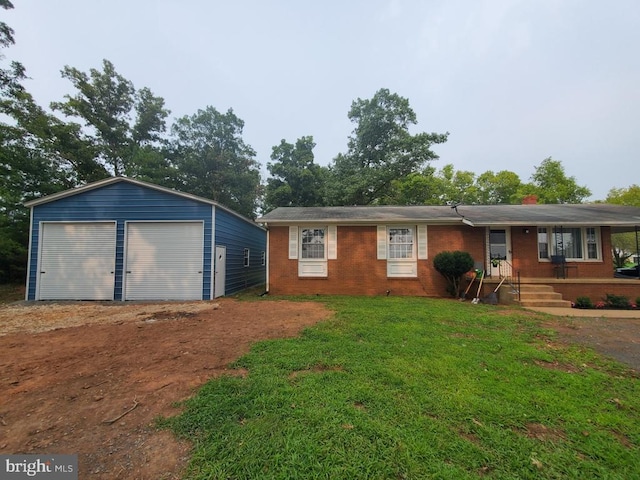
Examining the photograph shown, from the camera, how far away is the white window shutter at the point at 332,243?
1077 cm

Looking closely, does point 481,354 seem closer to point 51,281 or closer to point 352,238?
point 352,238

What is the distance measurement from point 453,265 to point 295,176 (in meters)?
16.0

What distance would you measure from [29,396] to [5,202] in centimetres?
1622

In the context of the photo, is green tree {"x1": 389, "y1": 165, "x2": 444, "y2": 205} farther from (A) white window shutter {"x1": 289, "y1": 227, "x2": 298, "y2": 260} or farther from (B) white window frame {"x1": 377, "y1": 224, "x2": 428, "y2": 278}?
(A) white window shutter {"x1": 289, "y1": 227, "x2": 298, "y2": 260}

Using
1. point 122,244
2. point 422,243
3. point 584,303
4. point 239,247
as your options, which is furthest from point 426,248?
point 122,244

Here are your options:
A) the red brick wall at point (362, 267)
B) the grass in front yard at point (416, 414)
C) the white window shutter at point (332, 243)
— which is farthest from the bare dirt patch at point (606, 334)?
the white window shutter at point (332, 243)

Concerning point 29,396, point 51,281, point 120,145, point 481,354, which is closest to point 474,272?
point 481,354

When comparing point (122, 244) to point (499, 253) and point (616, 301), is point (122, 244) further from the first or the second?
point (616, 301)

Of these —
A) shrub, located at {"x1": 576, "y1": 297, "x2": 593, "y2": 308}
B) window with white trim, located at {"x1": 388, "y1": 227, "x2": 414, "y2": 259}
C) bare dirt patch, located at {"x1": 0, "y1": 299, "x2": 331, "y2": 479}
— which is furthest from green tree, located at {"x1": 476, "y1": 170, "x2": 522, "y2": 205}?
bare dirt patch, located at {"x1": 0, "y1": 299, "x2": 331, "y2": 479}

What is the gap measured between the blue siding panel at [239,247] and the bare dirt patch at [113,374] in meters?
4.16

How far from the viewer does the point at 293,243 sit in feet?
35.7

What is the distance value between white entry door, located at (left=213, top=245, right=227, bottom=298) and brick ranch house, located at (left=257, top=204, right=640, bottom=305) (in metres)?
1.91

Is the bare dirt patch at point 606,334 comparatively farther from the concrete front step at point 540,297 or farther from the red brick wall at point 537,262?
the red brick wall at point 537,262

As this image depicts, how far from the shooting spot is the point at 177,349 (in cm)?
434
